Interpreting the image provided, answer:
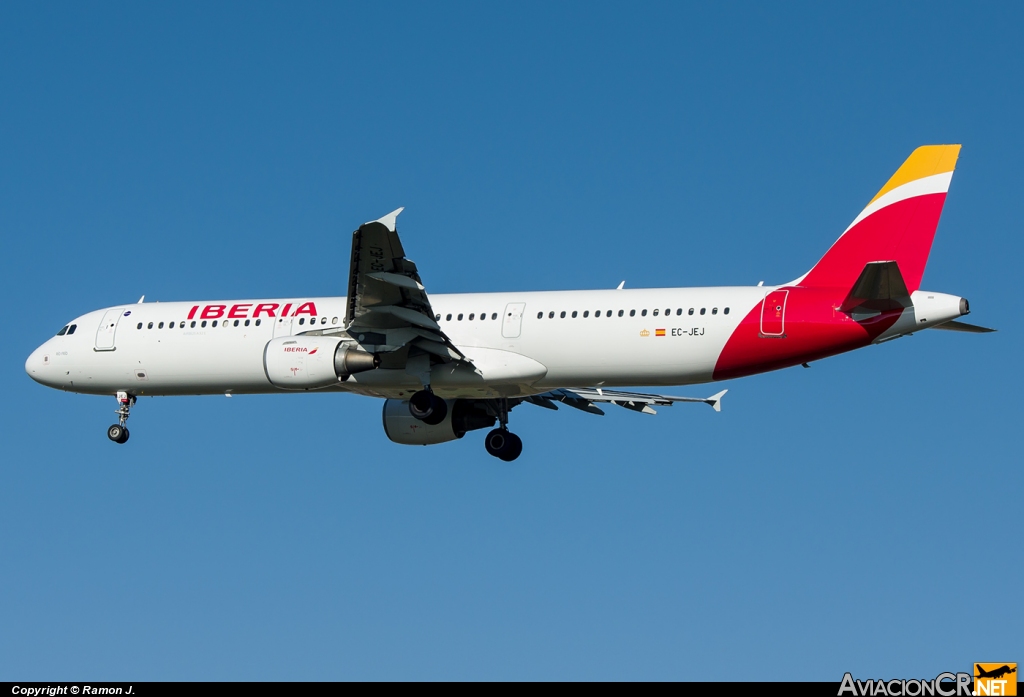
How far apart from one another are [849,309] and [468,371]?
815 centimetres

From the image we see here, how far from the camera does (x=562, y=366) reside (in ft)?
101

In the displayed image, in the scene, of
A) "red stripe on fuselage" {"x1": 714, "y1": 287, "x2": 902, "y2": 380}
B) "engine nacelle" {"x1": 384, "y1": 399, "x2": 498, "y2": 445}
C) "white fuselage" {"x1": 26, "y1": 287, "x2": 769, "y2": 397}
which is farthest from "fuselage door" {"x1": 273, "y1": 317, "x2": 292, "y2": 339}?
"red stripe on fuselage" {"x1": 714, "y1": 287, "x2": 902, "y2": 380}

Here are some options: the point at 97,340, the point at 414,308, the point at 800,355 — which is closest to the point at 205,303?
the point at 97,340

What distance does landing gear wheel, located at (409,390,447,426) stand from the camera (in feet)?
103

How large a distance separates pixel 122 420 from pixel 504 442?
9204 millimetres

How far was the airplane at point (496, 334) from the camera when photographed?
1116 inches

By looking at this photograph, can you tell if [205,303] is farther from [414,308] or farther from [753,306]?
[753,306]

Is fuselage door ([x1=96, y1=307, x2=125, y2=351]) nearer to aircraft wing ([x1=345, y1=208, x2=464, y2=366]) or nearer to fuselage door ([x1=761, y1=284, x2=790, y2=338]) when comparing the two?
aircraft wing ([x1=345, y1=208, x2=464, y2=366])

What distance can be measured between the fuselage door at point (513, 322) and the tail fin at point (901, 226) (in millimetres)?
6116

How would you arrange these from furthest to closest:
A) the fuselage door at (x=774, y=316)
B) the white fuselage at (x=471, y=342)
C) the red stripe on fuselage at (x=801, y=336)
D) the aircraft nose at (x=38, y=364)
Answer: the aircraft nose at (x=38, y=364)
the white fuselage at (x=471, y=342)
the fuselage door at (x=774, y=316)
the red stripe on fuselage at (x=801, y=336)

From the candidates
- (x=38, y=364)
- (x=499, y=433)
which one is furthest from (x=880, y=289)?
(x=38, y=364)

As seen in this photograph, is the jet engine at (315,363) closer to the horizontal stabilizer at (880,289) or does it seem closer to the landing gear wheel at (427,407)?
the landing gear wheel at (427,407)

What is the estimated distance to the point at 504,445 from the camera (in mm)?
34781

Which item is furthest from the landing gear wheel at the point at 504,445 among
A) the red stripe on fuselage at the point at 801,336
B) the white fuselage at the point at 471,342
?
the red stripe on fuselage at the point at 801,336
